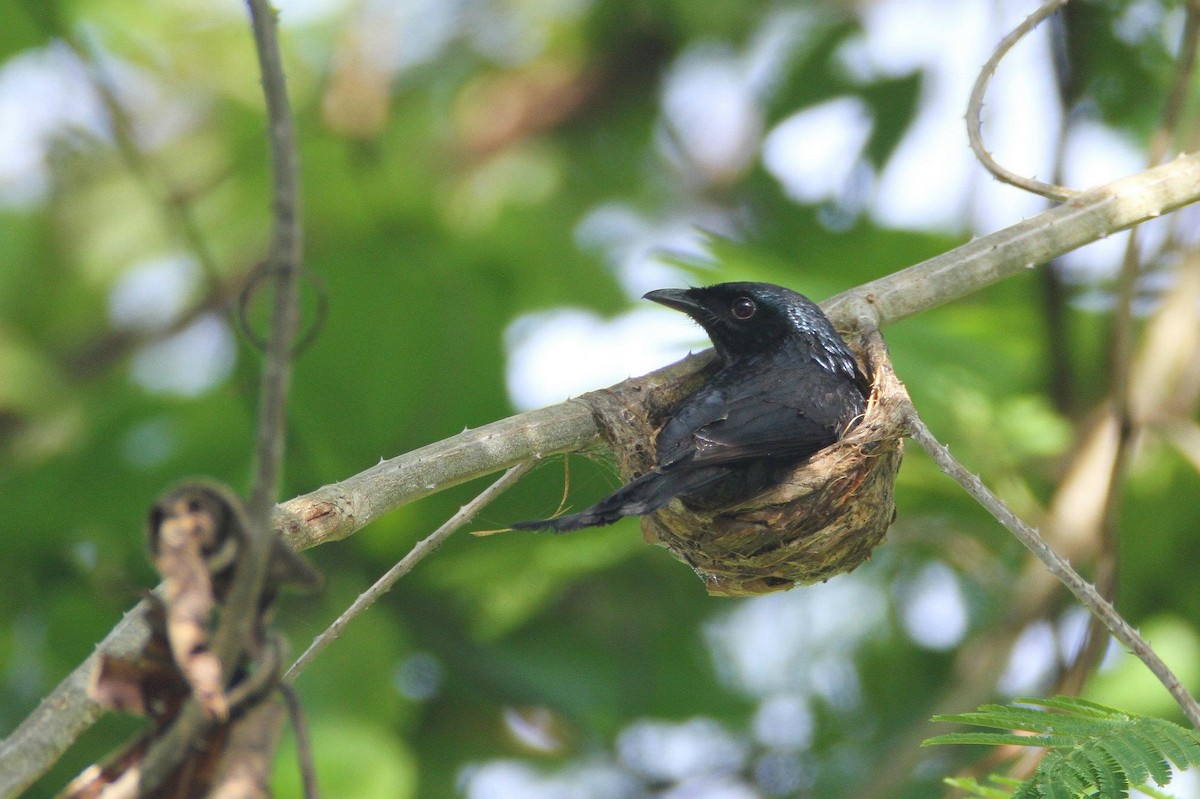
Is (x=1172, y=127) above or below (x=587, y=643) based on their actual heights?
above

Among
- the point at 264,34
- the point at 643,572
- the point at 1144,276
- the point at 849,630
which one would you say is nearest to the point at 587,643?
the point at 643,572

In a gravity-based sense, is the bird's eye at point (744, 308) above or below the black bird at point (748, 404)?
above

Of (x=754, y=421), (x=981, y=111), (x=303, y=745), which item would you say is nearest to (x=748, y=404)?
(x=754, y=421)

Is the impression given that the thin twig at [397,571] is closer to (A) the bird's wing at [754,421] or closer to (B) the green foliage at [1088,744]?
(A) the bird's wing at [754,421]

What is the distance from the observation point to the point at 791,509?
137 inches

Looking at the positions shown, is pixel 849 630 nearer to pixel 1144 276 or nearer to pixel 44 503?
pixel 1144 276

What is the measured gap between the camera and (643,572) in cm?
667

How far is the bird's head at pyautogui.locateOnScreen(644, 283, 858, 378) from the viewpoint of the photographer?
→ 158 inches

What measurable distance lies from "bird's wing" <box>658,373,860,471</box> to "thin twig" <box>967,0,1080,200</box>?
88 cm

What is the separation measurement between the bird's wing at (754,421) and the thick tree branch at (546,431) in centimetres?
18

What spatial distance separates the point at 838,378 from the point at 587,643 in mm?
2798

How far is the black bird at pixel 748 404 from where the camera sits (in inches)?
132

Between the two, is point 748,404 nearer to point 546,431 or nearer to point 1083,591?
point 546,431

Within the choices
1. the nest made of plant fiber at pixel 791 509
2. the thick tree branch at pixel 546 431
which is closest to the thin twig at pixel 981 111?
the thick tree branch at pixel 546 431
